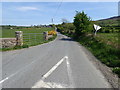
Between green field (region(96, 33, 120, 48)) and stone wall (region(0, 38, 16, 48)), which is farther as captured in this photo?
stone wall (region(0, 38, 16, 48))

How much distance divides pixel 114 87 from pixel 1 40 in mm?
13230

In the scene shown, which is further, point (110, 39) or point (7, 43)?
point (110, 39)

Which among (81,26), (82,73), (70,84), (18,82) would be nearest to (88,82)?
(70,84)

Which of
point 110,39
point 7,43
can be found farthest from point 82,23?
point 7,43

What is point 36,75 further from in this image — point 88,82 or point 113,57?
point 113,57

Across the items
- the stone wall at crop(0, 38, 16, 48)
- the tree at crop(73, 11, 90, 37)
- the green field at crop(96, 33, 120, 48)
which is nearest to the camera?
the green field at crop(96, 33, 120, 48)

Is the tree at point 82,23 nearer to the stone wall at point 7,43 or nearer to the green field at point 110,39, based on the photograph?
the green field at point 110,39

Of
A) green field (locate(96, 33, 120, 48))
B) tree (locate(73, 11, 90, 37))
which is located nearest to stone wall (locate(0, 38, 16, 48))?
green field (locate(96, 33, 120, 48))

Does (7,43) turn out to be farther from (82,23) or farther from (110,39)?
(82,23)

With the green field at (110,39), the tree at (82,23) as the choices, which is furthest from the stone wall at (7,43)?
the tree at (82,23)

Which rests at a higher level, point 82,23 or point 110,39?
point 82,23

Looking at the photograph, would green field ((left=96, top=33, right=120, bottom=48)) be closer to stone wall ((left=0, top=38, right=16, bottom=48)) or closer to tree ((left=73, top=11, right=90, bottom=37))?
tree ((left=73, top=11, right=90, bottom=37))

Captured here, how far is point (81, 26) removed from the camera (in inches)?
1208

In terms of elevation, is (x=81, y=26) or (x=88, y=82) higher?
(x=81, y=26)
